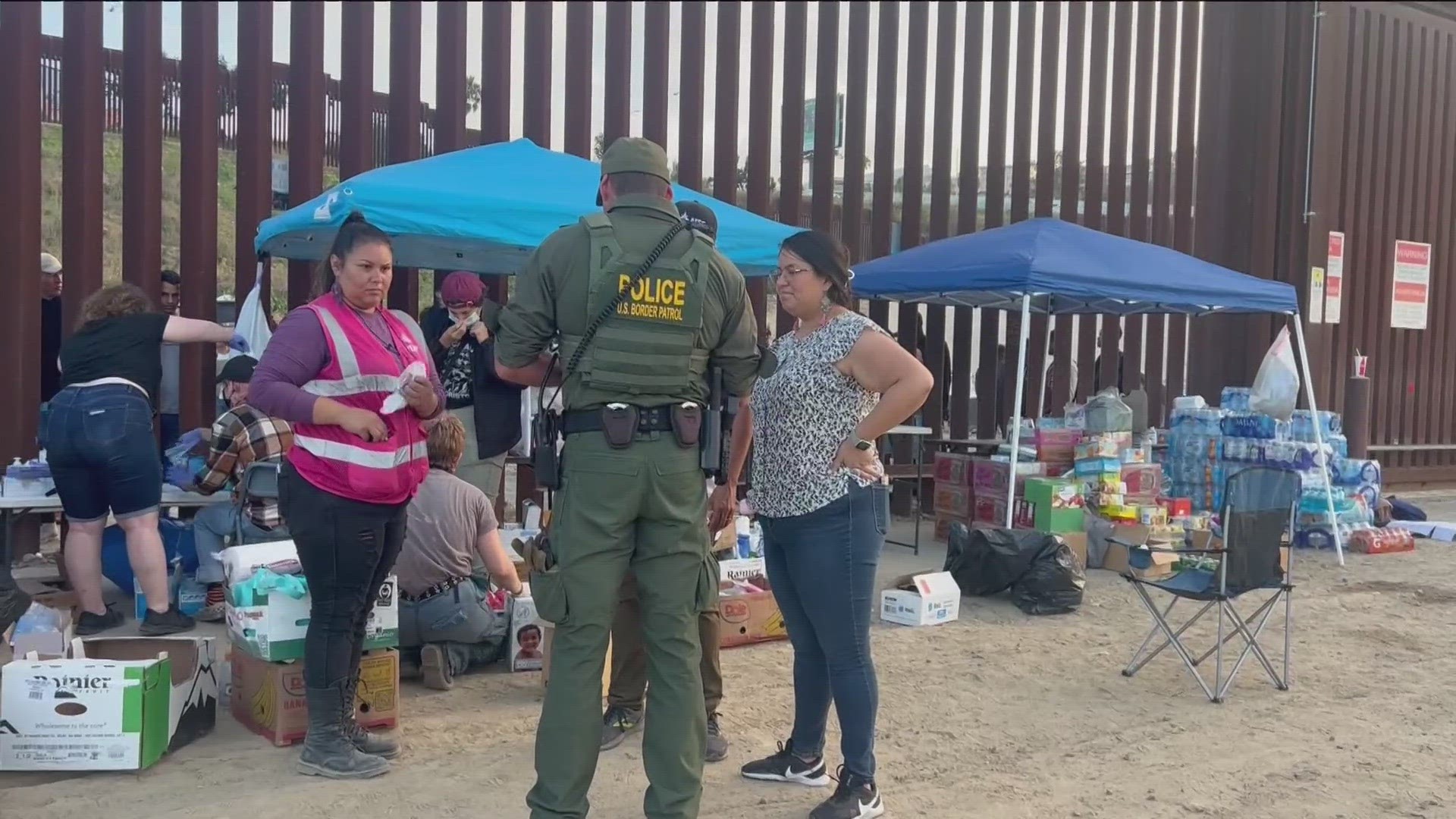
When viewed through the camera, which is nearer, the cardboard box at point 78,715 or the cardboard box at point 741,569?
the cardboard box at point 78,715

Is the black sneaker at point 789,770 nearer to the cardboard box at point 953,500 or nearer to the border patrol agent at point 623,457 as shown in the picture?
the border patrol agent at point 623,457

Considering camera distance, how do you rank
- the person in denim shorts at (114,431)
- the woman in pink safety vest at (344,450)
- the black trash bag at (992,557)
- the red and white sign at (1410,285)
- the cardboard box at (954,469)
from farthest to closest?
the red and white sign at (1410,285), the cardboard box at (954,469), the black trash bag at (992,557), the person in denim shorts at (114,431), the woman in pink safety vest at (344,450)

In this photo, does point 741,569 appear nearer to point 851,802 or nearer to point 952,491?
point 851,802

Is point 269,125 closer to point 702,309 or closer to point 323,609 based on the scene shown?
point 323,609

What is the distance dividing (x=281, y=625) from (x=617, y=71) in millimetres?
5995

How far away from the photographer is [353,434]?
11.4 ft

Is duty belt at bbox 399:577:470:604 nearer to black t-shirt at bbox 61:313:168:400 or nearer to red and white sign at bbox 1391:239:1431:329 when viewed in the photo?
black t-shirt at bbox 61:313:168:400

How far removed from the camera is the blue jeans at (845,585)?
333 cm

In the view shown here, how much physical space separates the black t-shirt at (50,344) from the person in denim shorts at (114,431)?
2.19m

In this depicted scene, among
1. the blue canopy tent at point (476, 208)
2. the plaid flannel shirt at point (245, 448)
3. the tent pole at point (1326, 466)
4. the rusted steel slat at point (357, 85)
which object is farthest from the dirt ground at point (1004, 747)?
the rusted steel slat at point (357, 85)

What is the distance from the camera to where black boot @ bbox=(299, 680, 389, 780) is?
3.67 m

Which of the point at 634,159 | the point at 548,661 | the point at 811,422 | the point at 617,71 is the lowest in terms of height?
the point at 548,661

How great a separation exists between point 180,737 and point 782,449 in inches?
89.4

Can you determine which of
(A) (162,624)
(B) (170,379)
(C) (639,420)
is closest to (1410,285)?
(B) (170,379)
